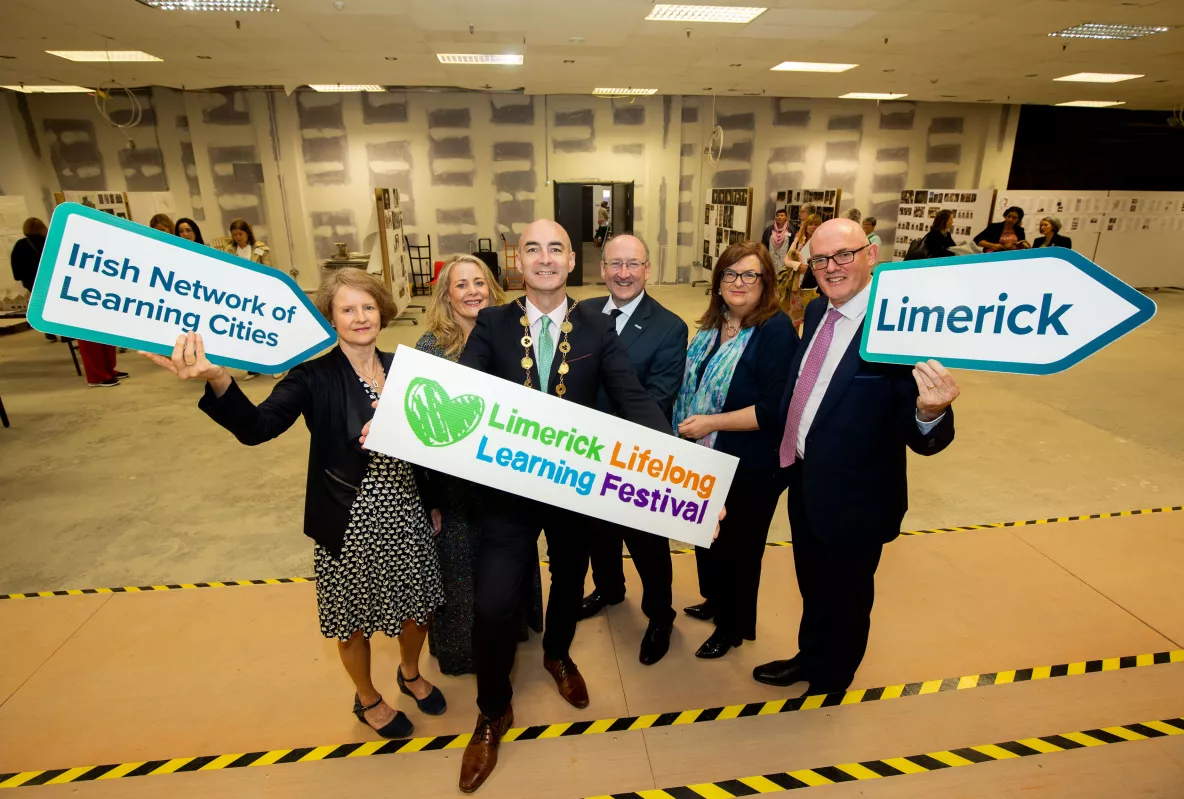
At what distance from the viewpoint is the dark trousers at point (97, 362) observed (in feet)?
21.2

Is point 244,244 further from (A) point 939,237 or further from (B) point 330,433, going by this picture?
(A) point 939,237

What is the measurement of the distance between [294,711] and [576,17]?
6638 mm

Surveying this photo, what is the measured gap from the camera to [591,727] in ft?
7.14

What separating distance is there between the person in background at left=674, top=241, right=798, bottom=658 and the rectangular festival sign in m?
0.37

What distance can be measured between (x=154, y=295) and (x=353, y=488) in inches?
28.7

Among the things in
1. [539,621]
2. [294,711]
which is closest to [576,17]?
[539,621]

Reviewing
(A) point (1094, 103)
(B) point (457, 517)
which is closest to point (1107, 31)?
(A) point (1094, 103)

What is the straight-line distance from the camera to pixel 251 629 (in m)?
2.73

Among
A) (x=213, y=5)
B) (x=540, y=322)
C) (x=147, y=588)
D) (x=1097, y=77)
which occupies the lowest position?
(x=147, y=588)

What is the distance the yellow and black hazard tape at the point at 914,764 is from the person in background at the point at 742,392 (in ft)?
2.31

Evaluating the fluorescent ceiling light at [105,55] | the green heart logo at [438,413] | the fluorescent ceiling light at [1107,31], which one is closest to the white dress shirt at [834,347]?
the green heart logo at [438,413]

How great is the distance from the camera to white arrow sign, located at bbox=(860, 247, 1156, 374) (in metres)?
1.31

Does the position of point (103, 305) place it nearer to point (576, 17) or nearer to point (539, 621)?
point (539, 621)

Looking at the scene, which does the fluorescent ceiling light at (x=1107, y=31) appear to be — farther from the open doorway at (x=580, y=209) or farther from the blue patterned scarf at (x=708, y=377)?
the blue patterned scarf at (x=708, y=377)
